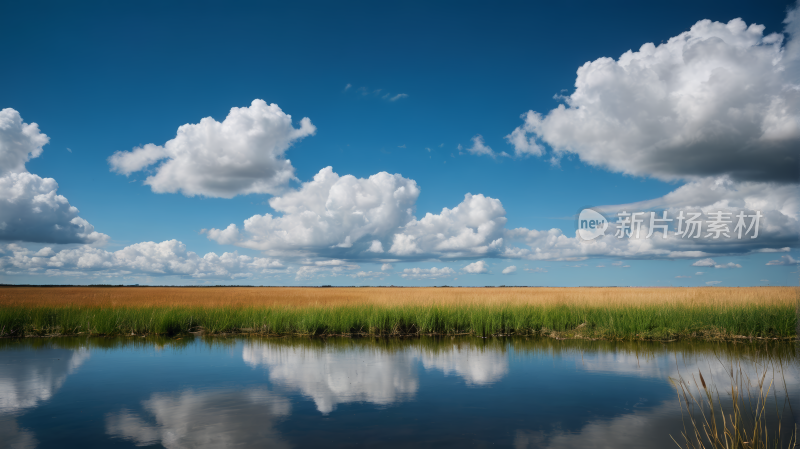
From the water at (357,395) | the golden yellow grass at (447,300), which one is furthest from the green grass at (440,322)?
the water at (357,395)

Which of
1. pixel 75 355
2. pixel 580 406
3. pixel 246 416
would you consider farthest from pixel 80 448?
pixel 75 355

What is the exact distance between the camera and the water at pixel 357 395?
19.5 feet

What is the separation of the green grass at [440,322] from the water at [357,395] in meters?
2.78

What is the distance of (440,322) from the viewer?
1788 cm

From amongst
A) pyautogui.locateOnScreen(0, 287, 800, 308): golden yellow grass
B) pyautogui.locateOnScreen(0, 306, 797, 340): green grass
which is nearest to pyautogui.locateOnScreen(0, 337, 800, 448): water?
pyautogui.locateOnScreen(0, 306, 797, 340): green grass

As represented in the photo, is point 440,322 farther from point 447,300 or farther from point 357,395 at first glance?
point 357,395

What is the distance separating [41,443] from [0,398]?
331 cm

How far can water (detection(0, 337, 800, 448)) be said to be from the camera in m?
5.94

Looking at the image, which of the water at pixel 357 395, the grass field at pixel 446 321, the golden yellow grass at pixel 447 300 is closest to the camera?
the water at pixel 357 395

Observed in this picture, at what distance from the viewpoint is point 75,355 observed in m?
12.4

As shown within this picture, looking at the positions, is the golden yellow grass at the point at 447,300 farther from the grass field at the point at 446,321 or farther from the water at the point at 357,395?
the water at the point at 357,395

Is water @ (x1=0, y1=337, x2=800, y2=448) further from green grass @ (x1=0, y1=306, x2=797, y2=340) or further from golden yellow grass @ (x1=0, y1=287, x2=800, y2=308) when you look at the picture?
golden yellow grass @ (x1=0, y1=287, x2=800, y2=308)

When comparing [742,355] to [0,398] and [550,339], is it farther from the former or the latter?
[0,398]

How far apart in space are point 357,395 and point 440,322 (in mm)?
10338
